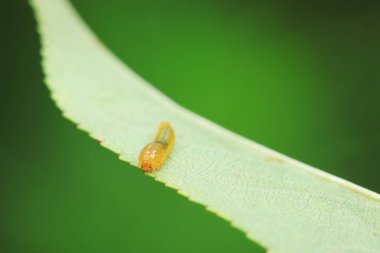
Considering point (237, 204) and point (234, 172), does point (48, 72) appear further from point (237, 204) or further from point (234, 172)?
point (237, 204)

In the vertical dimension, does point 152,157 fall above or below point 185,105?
above

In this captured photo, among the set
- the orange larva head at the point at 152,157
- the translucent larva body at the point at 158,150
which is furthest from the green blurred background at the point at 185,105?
the orange larva head at the point at 152,157

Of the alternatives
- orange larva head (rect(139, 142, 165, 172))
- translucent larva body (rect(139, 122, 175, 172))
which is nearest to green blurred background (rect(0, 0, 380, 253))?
translucent larva body (rect(139, 122, 175, 172))

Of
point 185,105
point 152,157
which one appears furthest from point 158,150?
point 185,105

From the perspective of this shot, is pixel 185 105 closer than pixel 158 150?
No

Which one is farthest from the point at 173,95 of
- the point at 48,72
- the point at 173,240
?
the point at 48,72

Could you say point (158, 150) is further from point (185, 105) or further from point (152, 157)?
point (185, 105)
